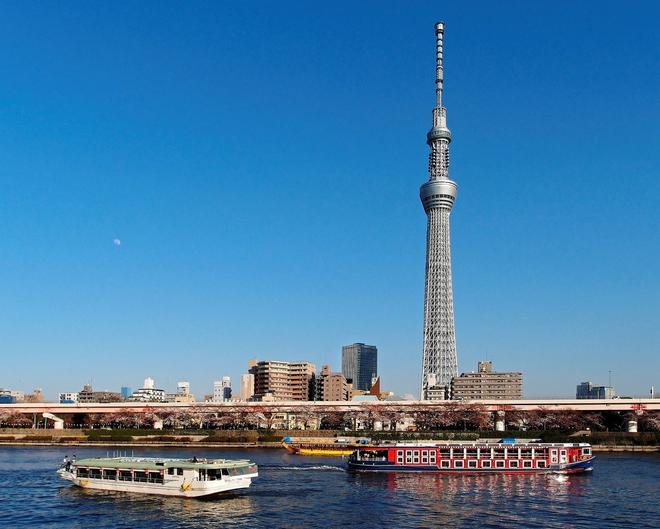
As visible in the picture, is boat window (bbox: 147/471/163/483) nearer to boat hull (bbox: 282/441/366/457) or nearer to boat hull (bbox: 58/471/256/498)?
boat hull (bbox: 58/471/256/498)

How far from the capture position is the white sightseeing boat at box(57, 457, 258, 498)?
54875mm

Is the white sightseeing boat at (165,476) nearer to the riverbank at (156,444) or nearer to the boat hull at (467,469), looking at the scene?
the boat hull at (467,469)

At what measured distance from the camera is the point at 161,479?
56.1 metres

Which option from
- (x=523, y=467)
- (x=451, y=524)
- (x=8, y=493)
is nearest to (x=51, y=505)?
(x=8, y=493)

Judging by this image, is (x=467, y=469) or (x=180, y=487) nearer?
(x=180, y=487)

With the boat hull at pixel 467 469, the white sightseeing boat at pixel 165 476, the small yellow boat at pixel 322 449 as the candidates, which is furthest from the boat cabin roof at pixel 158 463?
the small yellow boat at pixel 322 449

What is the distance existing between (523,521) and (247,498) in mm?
19725

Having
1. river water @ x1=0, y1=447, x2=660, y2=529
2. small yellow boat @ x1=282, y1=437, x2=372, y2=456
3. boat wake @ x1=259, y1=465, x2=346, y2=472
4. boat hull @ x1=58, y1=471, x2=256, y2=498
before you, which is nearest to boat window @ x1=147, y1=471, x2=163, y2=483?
boat hull @ x1=58, y1=471, x2=256, y2=498

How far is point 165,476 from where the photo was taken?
5584 cm

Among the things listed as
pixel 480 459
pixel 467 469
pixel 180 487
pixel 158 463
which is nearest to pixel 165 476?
pixel 180 487

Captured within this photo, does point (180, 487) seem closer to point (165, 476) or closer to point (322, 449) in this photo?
point (165, 476)

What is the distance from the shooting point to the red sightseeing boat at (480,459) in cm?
7006

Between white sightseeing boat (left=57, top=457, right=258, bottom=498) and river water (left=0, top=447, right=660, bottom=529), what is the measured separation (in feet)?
2.74

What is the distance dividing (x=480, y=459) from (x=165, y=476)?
30.0m
